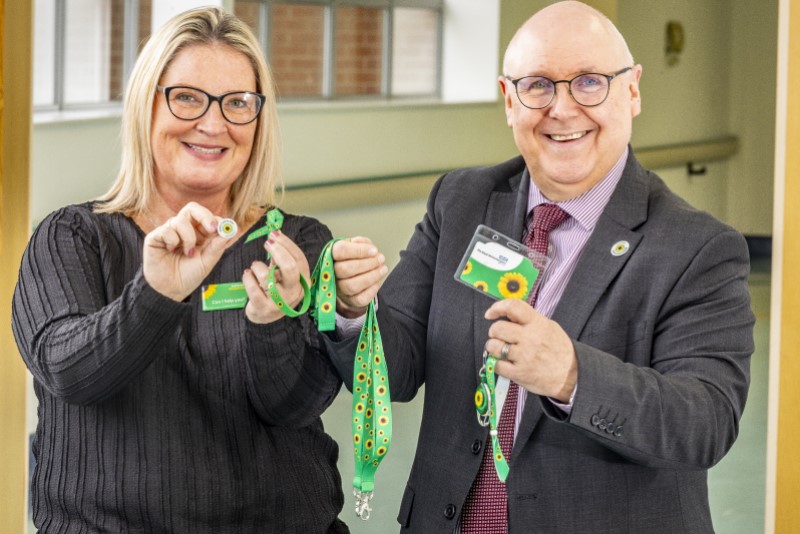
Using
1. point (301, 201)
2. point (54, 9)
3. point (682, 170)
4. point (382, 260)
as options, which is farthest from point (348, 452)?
point (54, 9)

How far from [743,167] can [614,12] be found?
0.58 metres

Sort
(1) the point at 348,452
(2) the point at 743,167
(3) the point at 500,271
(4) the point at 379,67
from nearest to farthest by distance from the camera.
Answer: (3) the point at 500,271 < (2) the point at 743,167 < (1) the point at 348,452 < (4) the point at 379,67

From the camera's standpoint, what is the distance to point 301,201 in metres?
4.49

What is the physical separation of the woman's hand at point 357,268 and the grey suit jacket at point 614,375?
0.45ft

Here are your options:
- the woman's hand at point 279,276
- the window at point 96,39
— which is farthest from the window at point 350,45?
the woman's hand at point 279,276

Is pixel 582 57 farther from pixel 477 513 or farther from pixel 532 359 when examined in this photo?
pixel 477 513

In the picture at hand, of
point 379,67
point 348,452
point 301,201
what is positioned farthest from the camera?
point 379,67

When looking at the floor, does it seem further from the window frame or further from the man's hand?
the window frame

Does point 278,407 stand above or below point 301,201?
below

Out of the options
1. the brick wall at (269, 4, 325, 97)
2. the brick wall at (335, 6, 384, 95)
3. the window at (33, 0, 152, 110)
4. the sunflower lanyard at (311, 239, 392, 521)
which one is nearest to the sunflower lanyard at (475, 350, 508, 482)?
the sunflower lanyard at (311, 239, 392, 521)

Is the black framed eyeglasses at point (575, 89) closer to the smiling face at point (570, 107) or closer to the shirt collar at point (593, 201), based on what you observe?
the smiling face at point (570, 107)

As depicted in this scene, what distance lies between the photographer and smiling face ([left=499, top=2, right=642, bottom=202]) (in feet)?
7.62

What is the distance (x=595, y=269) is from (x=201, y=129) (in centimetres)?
87

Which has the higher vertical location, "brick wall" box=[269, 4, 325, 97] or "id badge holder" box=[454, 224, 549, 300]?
"brick wall" box=[269, 4, 325, 97]
